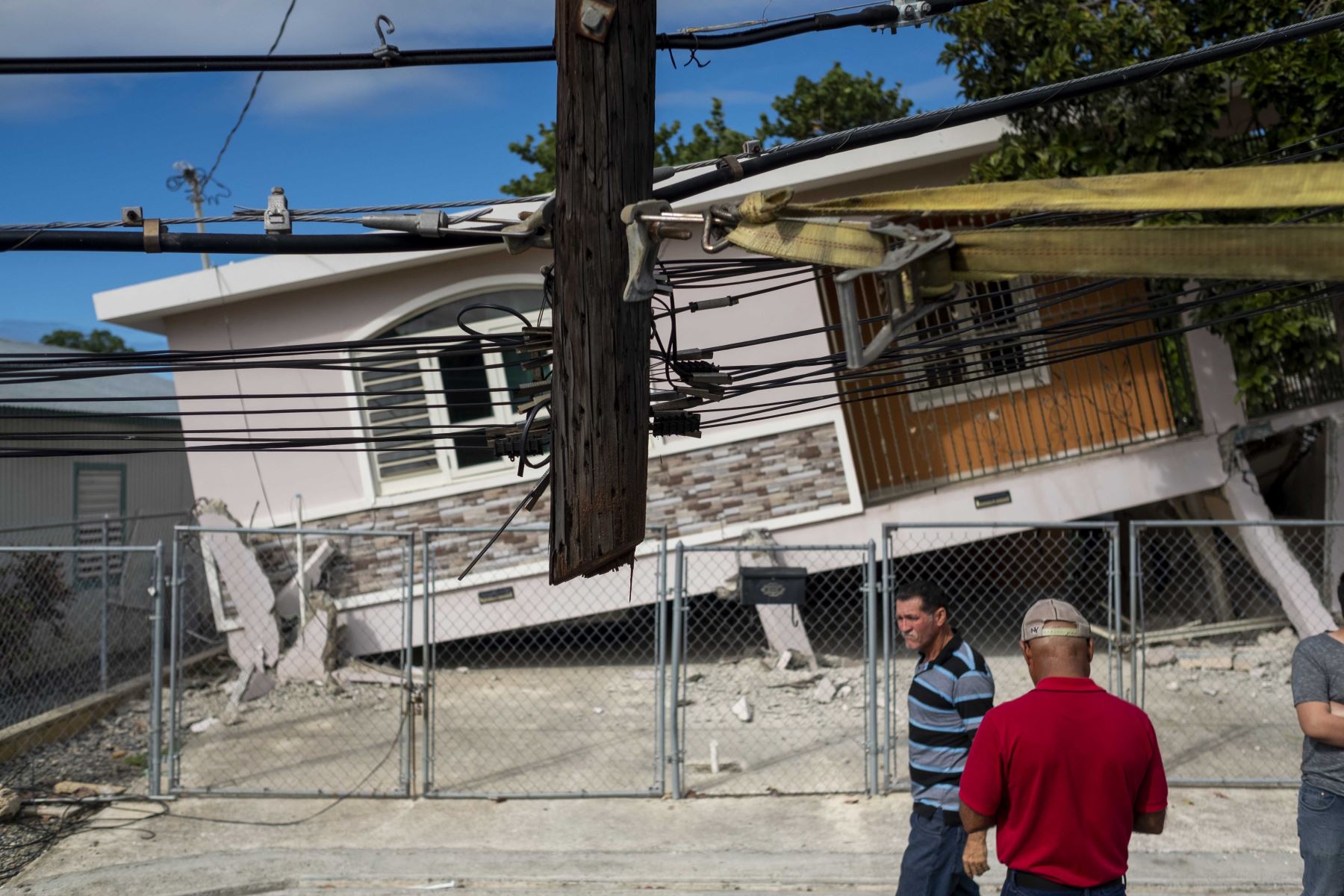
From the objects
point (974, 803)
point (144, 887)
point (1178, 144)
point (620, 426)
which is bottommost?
point (144, 887)

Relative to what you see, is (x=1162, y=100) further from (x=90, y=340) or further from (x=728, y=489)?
(x=90, y=340)

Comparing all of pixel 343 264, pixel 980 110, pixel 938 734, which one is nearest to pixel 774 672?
pixel 343 264

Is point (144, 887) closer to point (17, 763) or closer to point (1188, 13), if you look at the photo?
point (17, 763)

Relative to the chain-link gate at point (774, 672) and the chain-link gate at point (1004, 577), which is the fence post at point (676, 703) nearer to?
the chain-link gate at point (774, 672)

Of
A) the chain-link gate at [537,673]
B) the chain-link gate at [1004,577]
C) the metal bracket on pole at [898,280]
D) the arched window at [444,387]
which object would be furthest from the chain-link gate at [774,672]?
the metal bracket on pole at [898,280]

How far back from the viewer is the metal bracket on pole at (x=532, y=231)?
373cm

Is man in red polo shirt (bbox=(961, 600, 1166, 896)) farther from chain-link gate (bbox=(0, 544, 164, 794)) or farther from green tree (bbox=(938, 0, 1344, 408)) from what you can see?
green tree (bbox=(938, 0, 1344, 408))

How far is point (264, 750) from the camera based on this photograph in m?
9.29

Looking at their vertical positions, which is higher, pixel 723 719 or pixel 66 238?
pixel 66 238

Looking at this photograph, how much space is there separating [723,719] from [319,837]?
11.4ft

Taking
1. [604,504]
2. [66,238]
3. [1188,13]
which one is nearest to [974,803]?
[604,504]

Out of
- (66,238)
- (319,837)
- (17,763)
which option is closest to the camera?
(66,238)

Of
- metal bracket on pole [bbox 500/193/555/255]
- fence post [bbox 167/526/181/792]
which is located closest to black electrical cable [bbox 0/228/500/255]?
metal bracket on pole [bbox 500/193/555/255]

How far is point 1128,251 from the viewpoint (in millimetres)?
2551
